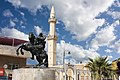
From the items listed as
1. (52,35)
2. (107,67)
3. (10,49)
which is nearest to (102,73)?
(107,67)

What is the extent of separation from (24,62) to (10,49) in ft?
12.4

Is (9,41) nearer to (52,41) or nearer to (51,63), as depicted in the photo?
(51,63)

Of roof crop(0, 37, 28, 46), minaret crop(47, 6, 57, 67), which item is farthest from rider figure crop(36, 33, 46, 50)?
minaret crop(47, 6, 57, 67)

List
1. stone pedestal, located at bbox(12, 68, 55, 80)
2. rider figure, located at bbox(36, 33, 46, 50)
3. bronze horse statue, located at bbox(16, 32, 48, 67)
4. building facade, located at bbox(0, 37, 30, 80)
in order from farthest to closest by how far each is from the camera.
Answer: building facade, located at bbox(0, 37, 30, 80) → rider figure, located at bbox(36, 33, 46, 50) → bronze horse statue, located at bbox(16, 32, 48, 67) → stone pedestal, located at bbox(12, 68, 55, 80)

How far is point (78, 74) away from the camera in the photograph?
73688mm

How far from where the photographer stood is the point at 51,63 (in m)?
90.6

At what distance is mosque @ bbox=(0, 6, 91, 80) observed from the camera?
42247 millimetres

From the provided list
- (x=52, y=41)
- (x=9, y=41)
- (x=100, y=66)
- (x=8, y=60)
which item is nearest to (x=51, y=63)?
(x=52, y=41)

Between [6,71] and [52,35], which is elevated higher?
[52,35]

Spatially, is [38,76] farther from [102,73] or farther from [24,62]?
[102,73]

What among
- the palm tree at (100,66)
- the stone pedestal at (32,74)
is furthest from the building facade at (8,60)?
the stone pedestal at (32,74)

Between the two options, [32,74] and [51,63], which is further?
[51,63]

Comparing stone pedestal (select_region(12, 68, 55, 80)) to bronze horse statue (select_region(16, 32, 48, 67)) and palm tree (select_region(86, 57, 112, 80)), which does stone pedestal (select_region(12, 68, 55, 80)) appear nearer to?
bronze horse statue (select_region(16, 32, 48, 67))

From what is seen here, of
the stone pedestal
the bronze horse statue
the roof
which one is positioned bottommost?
the stone pedestal
